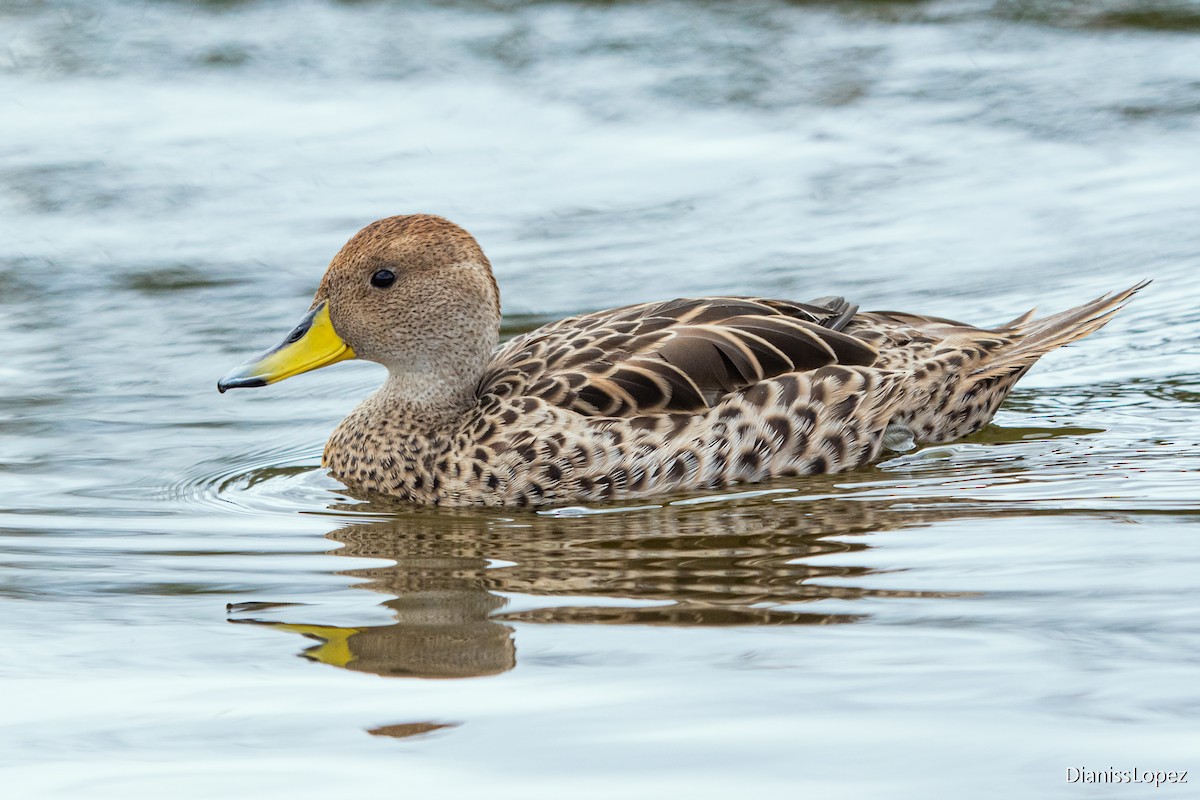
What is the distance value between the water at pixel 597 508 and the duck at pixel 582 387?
0.55ft

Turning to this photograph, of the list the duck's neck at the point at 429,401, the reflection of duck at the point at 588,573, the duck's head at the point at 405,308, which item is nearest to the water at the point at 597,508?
the reflection of duck at the point at 588,573

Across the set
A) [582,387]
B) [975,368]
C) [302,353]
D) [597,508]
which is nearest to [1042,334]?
[975,368]

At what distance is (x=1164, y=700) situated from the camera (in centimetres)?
477

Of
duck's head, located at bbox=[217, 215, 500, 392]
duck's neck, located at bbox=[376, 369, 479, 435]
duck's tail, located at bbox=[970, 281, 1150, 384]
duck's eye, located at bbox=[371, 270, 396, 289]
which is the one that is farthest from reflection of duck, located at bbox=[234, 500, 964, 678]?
duck's tail, located at bbox=[970, 281, 1150, 384]

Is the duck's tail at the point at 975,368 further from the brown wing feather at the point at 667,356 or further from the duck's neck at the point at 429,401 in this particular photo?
the duck's neck at the point at 429,401

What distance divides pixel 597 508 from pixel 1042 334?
2.38 metres

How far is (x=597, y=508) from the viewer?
23.7 feet

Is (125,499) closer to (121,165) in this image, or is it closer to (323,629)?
(323,629)

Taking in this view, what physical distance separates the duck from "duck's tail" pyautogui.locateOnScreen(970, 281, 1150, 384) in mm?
73

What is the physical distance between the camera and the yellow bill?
295 inches

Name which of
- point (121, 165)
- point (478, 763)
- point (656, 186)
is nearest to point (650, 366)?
point (478, 763)

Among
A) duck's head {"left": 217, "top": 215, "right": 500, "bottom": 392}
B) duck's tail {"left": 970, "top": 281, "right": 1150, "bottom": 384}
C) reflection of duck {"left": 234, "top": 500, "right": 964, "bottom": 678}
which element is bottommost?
reflection of duck {"left": 234, "top": 500, "right": 964, "bottom": 678}

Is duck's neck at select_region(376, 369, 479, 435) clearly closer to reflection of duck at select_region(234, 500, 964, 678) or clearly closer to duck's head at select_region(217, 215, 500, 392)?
duck's head at select_region(217, 215, 500, 392)

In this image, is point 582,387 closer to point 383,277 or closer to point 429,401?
point 429,401
